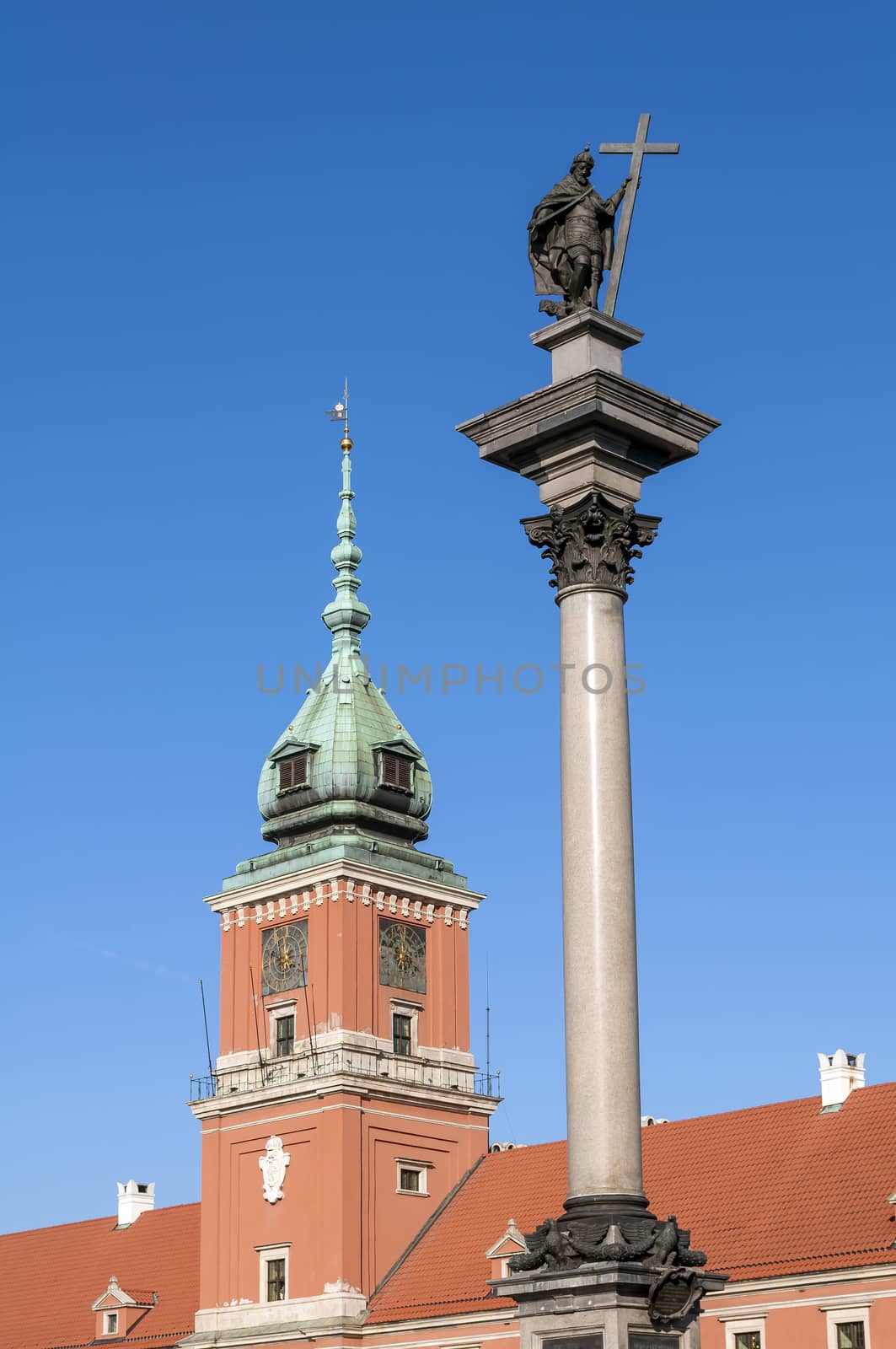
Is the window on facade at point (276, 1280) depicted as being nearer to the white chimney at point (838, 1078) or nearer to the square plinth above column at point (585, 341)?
the white chimney at point (838, 1078)

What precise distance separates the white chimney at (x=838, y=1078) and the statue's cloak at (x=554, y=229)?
94.2 ft

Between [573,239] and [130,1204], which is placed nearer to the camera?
[573,239]

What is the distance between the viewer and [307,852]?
49500mm

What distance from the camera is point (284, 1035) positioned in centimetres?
4850

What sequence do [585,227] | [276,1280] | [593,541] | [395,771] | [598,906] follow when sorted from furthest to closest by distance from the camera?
[395,771]
[276,1280]
[585,227]
[593,541]
[598,906]

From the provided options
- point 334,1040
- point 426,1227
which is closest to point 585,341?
point 334,1040

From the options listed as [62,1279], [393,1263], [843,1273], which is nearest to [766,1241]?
[843,1273]

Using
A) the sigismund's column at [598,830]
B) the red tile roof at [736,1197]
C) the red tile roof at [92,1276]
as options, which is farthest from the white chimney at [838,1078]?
the sigismund's column at [598,830]

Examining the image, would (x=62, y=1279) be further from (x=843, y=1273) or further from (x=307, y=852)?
(x=843, y=1273)

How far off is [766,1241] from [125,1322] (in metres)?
20.0

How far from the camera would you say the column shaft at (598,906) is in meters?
14.7

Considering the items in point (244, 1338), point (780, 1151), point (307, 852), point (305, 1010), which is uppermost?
point (307, 852)

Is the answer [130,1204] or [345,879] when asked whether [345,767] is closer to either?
[345,879]

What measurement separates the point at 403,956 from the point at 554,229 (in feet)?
112
